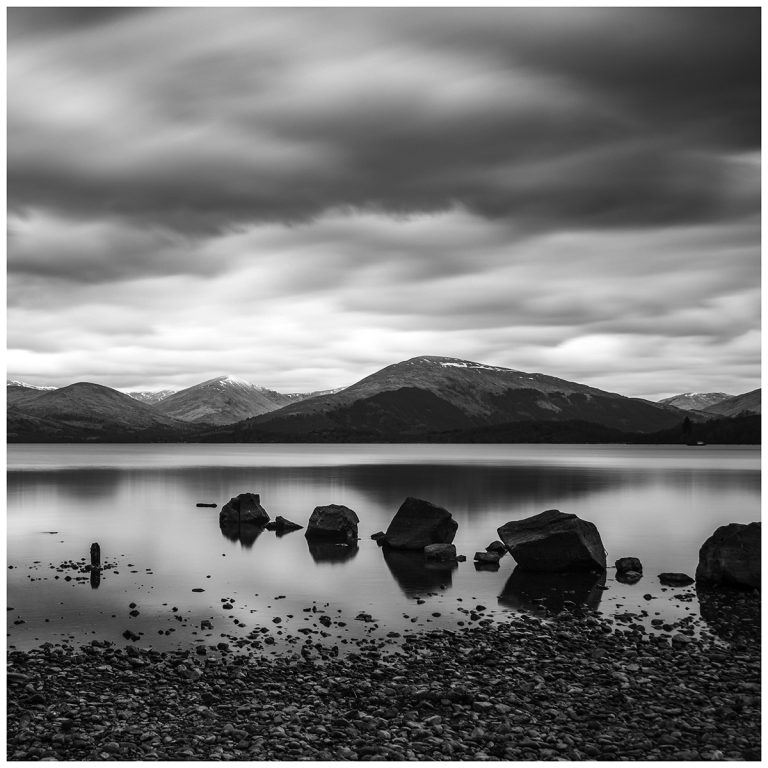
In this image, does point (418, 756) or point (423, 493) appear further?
point (423, 493)

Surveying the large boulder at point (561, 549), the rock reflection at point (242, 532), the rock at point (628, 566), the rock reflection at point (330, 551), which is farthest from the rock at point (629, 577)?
the rock reflection at point (242, 532)

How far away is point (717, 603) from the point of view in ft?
94.3

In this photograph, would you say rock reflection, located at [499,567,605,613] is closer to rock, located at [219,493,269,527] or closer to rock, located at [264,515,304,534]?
rock, located at [264,515,304,534]

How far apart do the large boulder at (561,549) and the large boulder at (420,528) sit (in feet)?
23.5

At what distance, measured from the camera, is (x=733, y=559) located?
31.3m

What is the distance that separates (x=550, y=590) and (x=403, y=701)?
53.9 feet

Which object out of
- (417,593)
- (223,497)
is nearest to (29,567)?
(417,593)

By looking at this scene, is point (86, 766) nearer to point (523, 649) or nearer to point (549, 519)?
point (523, 649)

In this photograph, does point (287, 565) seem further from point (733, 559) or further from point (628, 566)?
point (733, 559)

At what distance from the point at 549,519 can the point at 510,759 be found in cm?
2508

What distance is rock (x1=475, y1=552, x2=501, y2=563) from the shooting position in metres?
39.3

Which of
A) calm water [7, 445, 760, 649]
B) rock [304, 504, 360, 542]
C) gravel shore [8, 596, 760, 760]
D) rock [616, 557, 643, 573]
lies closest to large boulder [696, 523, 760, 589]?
calm water [7, 445, 760, 649]

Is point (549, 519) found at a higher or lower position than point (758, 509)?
higher

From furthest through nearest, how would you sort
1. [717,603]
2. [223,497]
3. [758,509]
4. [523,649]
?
[223,497]
[758,509]
[717,603]
[523,649]
